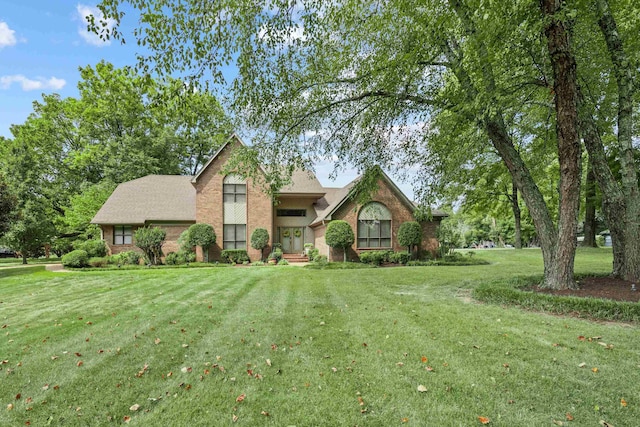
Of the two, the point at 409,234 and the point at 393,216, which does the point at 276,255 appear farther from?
the point at 409,234

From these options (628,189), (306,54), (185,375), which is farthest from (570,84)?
(185,375)

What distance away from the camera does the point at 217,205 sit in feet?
68.2

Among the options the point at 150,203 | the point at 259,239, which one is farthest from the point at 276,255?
the point at 150,203

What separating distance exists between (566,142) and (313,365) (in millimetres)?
7287

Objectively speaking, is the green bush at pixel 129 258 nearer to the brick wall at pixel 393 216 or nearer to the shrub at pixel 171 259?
the shrub at pixel 171 259

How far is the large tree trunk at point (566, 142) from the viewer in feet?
22.9

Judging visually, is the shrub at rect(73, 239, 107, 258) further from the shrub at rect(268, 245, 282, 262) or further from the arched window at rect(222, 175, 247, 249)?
the shrub at rect(268, 245, 282, 262)

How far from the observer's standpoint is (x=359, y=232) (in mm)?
19969

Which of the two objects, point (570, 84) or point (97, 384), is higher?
point (570, 84)

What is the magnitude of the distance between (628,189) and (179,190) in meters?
23.7

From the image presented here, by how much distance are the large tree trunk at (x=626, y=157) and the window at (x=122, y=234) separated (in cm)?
2371

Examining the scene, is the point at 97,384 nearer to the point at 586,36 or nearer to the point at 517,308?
the point at 517,308

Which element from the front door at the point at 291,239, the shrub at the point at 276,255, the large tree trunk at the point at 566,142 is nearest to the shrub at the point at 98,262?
the shrub at the point at 276,255

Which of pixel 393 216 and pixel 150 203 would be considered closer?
pixel 393 216
